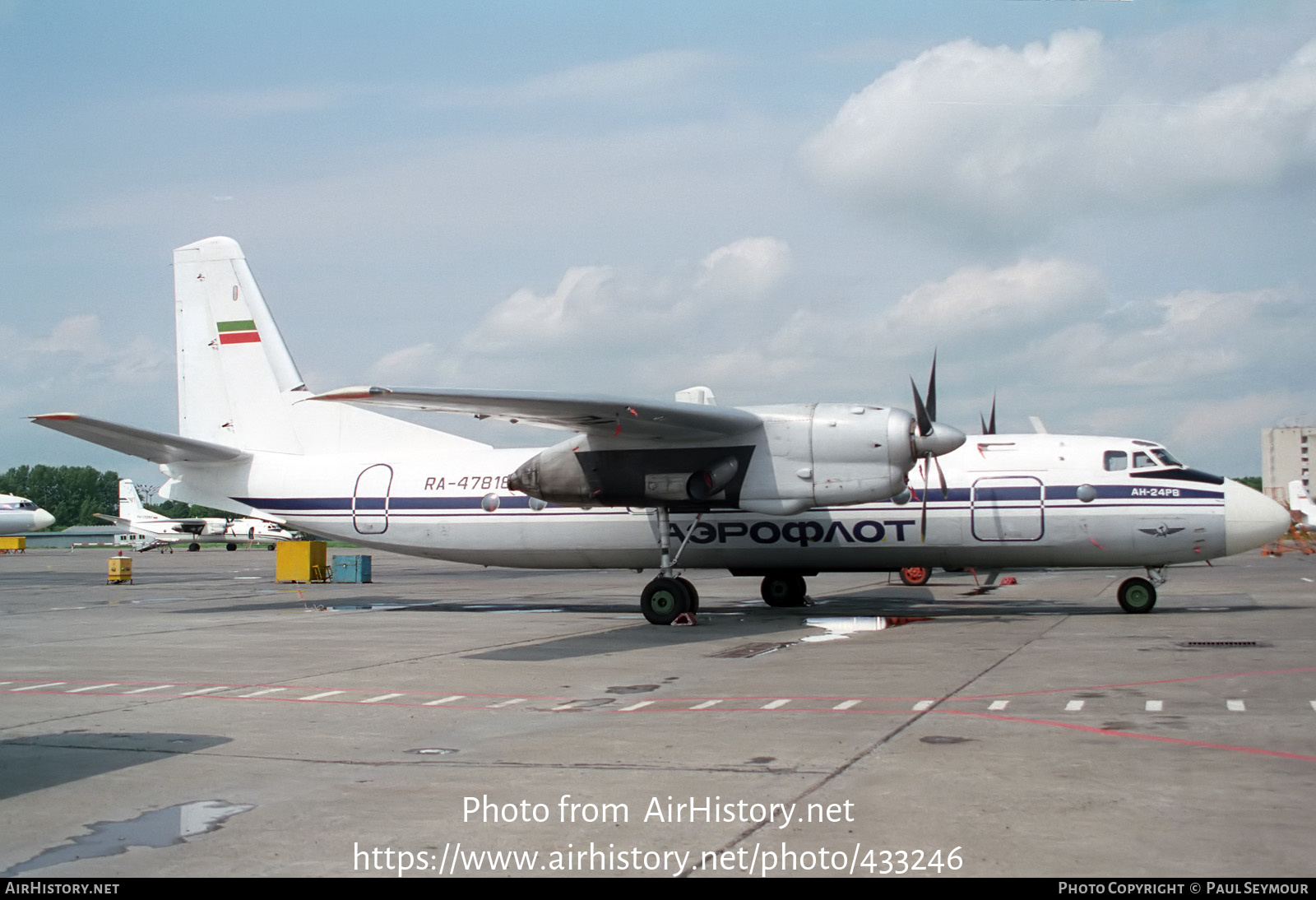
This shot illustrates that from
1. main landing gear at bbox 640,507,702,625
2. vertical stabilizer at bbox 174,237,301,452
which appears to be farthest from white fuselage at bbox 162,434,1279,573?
vertical stabilizer at bbox 174,237,301,452

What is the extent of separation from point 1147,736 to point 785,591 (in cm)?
1589

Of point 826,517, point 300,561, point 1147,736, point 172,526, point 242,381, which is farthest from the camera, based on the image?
point 172,526

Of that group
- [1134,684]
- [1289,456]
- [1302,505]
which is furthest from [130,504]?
[1289,456]

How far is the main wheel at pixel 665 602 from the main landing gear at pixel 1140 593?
855cm

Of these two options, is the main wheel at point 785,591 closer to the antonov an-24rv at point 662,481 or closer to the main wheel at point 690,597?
the antonov an-24rv at point 662,481

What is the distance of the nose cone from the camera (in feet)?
67.7

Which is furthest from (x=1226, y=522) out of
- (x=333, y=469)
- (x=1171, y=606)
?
(x=333, y=469)

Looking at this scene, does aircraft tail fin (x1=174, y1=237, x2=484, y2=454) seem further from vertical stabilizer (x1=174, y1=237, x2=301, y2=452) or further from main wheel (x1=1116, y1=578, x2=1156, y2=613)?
main wheel (x1=1116, y1=578, x2=1156, y2=613)

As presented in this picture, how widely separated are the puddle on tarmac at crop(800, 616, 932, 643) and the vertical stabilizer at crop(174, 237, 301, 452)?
13283 millimetres

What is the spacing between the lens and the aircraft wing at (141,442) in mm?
20516

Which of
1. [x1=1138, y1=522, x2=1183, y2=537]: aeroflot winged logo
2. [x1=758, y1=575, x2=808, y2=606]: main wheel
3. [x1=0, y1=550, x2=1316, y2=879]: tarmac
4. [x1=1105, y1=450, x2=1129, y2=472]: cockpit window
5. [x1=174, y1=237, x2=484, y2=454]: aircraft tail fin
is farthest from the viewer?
[x1=174, y1=237, x2=484, y2=454]: aircraft tail fin

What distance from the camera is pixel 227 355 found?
26.5 metres

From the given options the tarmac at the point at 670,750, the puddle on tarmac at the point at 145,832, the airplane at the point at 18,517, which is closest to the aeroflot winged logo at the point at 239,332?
the tarmac at the point at 670,750

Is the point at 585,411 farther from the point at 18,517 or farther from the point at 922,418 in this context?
the point at 18,517
